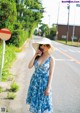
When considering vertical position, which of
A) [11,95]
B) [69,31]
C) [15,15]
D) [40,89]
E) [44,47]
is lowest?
[69,31]

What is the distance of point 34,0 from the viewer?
49719 mm

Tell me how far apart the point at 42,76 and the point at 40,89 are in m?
0.24

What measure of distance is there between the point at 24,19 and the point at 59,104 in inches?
1461

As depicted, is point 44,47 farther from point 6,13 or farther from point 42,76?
point 6,13

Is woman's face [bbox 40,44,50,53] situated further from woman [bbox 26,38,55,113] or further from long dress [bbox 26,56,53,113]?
long dress [bbox 26,56,53,113]

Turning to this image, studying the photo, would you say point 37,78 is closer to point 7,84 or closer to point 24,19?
point 7,84

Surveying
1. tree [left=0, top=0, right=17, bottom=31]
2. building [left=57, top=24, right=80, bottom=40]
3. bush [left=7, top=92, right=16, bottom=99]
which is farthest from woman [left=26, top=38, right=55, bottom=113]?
building [left=57, top=24, right=80, bottom=40]

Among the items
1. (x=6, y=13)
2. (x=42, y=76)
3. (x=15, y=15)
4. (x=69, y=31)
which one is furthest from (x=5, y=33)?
(x=69, y=31)

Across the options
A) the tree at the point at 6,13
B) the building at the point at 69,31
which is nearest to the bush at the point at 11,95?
the tree at the point at 6,13

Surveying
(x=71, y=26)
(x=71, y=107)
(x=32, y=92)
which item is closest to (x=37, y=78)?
(x=32, y=92)

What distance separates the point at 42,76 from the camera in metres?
7.11

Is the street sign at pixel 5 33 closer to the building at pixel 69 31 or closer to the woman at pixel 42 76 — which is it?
the woman at pixel 42 76

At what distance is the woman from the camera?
279 inches

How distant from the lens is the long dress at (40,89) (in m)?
7.09
